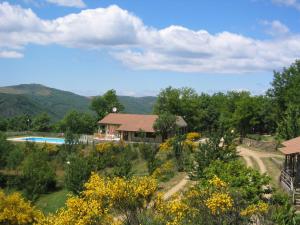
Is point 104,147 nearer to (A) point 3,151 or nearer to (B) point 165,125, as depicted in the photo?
(B) point 165,125

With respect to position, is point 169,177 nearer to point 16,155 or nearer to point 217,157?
point 217,157

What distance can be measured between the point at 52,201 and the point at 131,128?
2479 cm

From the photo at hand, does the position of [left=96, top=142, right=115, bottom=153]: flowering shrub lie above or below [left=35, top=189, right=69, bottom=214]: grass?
above

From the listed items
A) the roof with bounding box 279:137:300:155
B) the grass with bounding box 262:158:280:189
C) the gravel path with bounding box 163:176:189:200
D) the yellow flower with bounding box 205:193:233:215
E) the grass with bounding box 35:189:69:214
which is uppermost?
the roof with bounding box 279:137:300:155

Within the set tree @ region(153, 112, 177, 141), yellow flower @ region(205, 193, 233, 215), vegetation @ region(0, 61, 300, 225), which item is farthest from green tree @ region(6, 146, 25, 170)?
yellow flower @ region(205, 193, 233, 215)

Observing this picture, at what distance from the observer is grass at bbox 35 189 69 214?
3666cm

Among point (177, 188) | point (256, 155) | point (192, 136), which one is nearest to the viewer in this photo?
point (177, 188)

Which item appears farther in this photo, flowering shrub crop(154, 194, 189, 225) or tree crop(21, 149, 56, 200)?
tree crop(21, 149, 56, 200)

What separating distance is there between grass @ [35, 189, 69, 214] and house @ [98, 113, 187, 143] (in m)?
19.7

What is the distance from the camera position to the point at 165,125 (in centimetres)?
6019

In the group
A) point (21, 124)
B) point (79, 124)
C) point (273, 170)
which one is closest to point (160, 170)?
point (273, 170)

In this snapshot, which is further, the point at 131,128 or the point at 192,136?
the point at 131,128

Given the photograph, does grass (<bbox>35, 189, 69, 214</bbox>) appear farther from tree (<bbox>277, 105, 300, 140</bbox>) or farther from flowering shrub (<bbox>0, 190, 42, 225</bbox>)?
tree (<bbox>277, 105, 300, 140</bbox>)

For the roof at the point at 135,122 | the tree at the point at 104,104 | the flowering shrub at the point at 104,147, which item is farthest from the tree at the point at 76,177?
the tree at the point at 104,104
